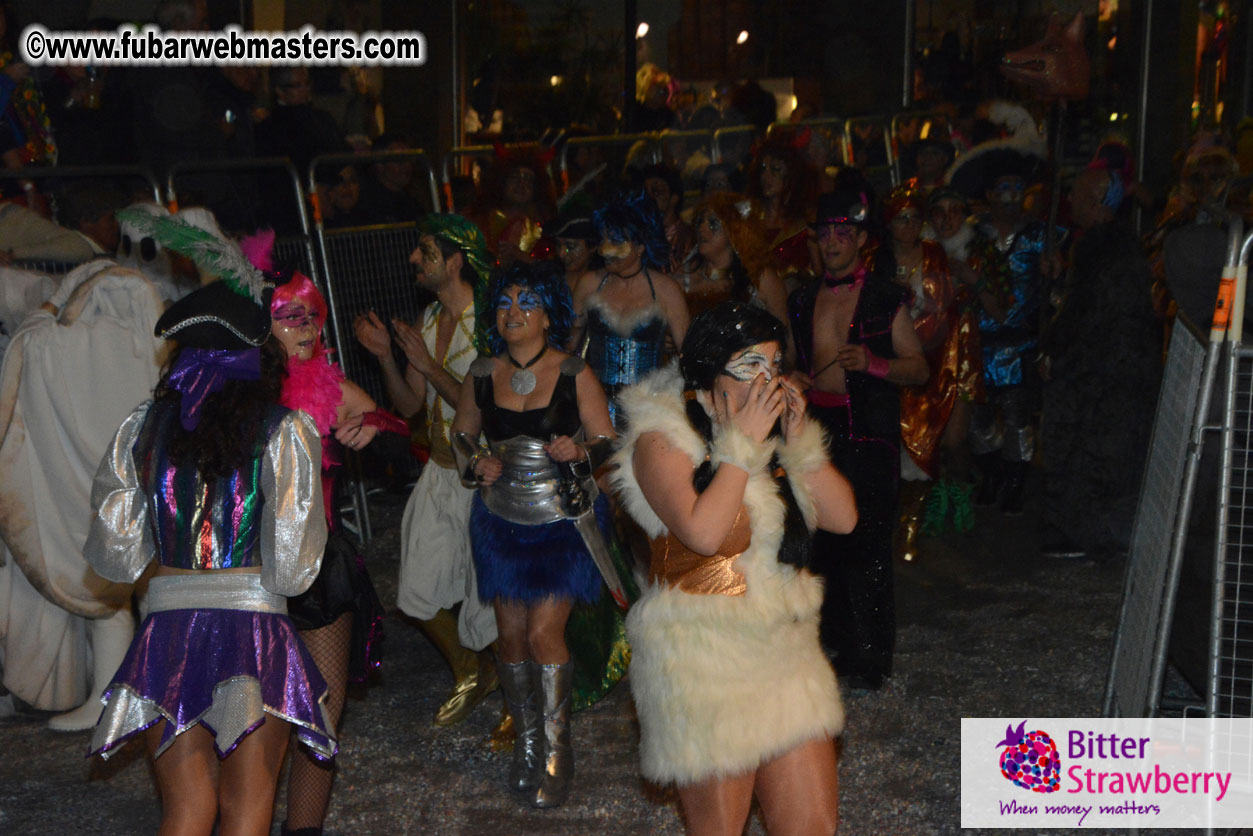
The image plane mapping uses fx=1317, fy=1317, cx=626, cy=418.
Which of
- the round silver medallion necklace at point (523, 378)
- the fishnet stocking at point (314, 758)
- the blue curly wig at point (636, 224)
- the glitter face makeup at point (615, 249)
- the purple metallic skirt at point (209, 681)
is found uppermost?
the blue curly wig at point (636, 224)

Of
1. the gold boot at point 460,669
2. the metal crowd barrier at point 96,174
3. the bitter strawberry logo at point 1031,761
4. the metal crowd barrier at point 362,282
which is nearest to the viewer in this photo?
the bitter strawberry logo at point 1031,761

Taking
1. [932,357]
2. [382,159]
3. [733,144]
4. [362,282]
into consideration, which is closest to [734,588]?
[932,357]

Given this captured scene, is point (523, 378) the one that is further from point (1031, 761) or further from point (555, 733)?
point (1031, 761)

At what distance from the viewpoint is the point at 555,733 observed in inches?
182

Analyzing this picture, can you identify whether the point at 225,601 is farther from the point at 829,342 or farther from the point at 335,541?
the point at 829,342

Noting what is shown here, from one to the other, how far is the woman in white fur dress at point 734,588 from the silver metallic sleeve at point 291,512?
81 cm

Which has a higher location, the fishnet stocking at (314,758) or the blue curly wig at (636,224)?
the blue curly wig at (636,224)

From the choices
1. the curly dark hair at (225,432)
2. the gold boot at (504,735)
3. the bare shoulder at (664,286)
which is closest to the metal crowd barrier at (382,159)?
the bare shoulder at (664,286)

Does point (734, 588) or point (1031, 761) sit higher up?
point (734, 588)

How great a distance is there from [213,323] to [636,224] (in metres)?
2.65

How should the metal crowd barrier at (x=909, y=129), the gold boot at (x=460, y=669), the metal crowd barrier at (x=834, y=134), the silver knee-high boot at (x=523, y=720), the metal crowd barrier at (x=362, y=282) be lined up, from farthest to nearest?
the metal crowd barrier at (x=909, y=129)
the metal crowd barrier at (x=834, y=134)
the metal crowd barrier at (x=362, y=282)
the gold boot at (x=460, y=669)
the silver knee-high boot at (x=523, y=720)

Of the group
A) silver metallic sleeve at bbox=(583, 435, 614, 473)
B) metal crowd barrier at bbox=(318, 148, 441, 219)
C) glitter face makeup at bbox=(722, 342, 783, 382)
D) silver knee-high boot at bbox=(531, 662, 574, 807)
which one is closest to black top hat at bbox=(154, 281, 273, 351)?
glitter face makeup at bbox=(722, 342, 783, 382)

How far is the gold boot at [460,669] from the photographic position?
544 cm

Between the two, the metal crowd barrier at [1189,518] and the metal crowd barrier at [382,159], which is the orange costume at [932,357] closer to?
the metal crowd barrier at [1189,518]
